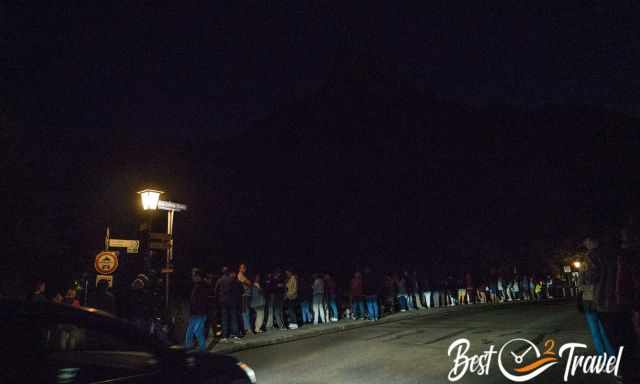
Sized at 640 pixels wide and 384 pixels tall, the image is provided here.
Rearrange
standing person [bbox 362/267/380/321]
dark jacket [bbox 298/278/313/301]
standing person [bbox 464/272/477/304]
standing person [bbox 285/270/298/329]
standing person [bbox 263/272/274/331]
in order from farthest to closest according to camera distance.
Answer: standing person [bbox 464/272/477/304] → standing person [bbox 362/267/380/321] → dark jacket [bbox 298/278/313/301] → standing person [bbox 285/270/298/329] → standing person [bbox 263/272/274/331]

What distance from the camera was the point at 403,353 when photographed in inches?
355

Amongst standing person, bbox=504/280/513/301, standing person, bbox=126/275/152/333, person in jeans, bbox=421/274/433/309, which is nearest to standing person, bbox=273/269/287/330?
standing person, bbox=126/275/152/333

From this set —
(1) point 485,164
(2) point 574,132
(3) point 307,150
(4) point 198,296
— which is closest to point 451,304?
(4) point 198,296

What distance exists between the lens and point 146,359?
3160mm

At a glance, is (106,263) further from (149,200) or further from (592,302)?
(592,302)

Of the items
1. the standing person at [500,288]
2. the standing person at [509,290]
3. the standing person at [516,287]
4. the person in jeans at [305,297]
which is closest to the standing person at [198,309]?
the person in jeans at [305,297]

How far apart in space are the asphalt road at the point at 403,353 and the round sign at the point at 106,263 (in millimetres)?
3987

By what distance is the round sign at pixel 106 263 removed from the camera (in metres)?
11.6

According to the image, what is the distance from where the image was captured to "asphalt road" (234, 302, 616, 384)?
6953 mm

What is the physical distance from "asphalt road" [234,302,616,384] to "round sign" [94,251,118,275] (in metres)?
3.99

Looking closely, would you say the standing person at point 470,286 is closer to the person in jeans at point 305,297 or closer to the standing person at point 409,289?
the standing person at point 409,289

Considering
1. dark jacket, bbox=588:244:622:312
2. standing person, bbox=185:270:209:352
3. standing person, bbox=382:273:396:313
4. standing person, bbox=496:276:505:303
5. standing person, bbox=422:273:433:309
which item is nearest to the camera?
dark jacket, bbox=588:244:622:312

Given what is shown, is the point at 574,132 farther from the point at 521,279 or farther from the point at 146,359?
the point at 146,359

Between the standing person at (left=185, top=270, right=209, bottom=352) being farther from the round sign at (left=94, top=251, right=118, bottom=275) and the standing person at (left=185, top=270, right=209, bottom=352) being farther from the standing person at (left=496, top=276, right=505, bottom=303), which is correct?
the standing person at (left=496, top=276, right=505, bottom=303)
